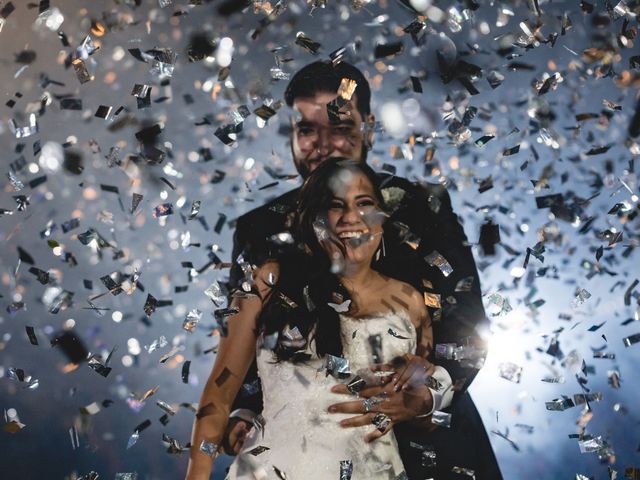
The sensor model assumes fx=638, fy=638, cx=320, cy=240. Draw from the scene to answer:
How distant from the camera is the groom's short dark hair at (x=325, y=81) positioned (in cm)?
177

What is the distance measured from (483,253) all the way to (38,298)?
119cm

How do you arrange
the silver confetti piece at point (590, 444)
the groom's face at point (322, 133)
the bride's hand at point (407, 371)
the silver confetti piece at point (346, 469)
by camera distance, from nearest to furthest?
the silver confetti piece at point (346, 469) → the bride's hand at point (407, 371) → the silver confetti piece at point (590, 444) → the groom's face at point (322, 133)

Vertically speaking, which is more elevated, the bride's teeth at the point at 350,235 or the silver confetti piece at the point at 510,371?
the bride's teeth at the point at 350,235

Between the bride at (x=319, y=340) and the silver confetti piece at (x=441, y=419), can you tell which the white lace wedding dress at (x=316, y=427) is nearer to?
the bride at (x=319, y=340)

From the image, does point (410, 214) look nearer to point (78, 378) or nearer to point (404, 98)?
point (404, 98)

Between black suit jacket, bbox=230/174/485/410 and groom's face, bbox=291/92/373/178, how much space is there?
0.32 feet

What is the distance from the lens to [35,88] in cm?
177

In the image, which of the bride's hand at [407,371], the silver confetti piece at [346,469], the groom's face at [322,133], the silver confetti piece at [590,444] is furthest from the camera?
the groom's face at [322,133]

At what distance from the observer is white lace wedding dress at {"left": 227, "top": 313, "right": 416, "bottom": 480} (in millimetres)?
1461

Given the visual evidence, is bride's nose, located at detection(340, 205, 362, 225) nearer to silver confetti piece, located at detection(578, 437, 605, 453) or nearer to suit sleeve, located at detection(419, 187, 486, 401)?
suit sleeve, located at detection(419, 187, 486, 401)

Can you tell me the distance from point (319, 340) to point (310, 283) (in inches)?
6.0

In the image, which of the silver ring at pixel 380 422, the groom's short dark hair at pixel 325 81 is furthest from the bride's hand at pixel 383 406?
the groom's short dark hair at pixel 325 81

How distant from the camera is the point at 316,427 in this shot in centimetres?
149

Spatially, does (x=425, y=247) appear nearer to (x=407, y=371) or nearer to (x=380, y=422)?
(x=407, y=371)
